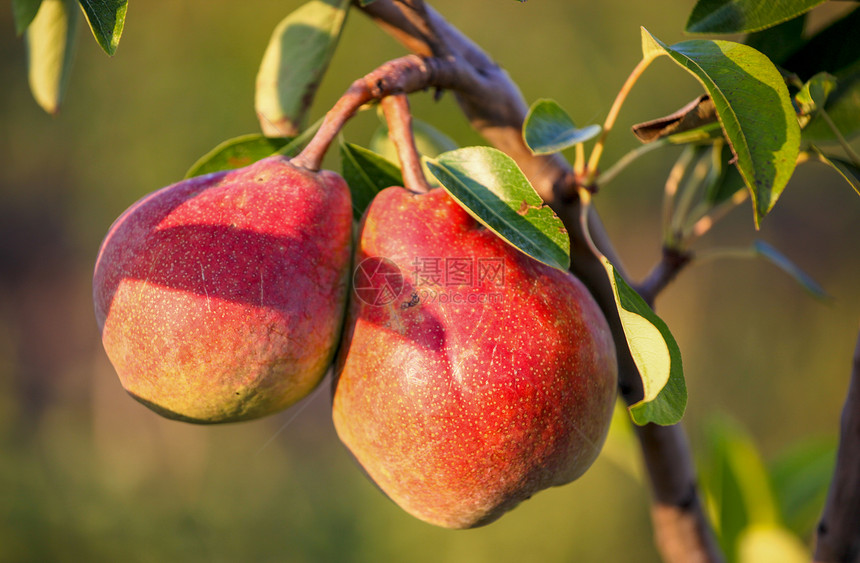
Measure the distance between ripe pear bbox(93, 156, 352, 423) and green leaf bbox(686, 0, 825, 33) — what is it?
12.1 inches

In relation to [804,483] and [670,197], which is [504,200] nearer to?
[670,197]

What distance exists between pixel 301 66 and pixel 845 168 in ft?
1.60

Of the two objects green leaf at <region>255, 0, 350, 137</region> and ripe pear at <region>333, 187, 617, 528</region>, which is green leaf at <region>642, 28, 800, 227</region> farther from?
green leaf at <region>255, 0, 350, 137</region>

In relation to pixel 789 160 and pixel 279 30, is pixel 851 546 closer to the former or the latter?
pixel 789 160

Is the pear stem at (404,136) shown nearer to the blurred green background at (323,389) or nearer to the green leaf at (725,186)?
the green leaf at (725,186)

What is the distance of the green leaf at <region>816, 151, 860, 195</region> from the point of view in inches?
18.5

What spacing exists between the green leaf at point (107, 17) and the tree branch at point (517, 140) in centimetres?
22

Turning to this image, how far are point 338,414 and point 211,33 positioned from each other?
294cm

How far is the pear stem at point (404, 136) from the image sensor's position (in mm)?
528

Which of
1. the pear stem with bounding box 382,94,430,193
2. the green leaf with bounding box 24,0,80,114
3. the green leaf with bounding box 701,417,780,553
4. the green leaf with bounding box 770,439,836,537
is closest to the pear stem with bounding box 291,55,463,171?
the pear stem with bounding box 382,94,430,193

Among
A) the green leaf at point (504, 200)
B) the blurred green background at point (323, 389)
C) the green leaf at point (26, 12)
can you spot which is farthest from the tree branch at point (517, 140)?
the blurred green background at point (323, 389)

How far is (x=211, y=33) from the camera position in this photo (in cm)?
305

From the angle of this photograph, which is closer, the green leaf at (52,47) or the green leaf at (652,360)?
the green leaf at (652,360)

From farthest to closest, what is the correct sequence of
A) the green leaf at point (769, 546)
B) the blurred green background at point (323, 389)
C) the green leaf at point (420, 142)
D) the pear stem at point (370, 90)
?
the blurred green background at point (323, 389)
the green leaf at point (769, 546)
the green leaf at point (420, 142)
the pear stem at point (370, 90)
